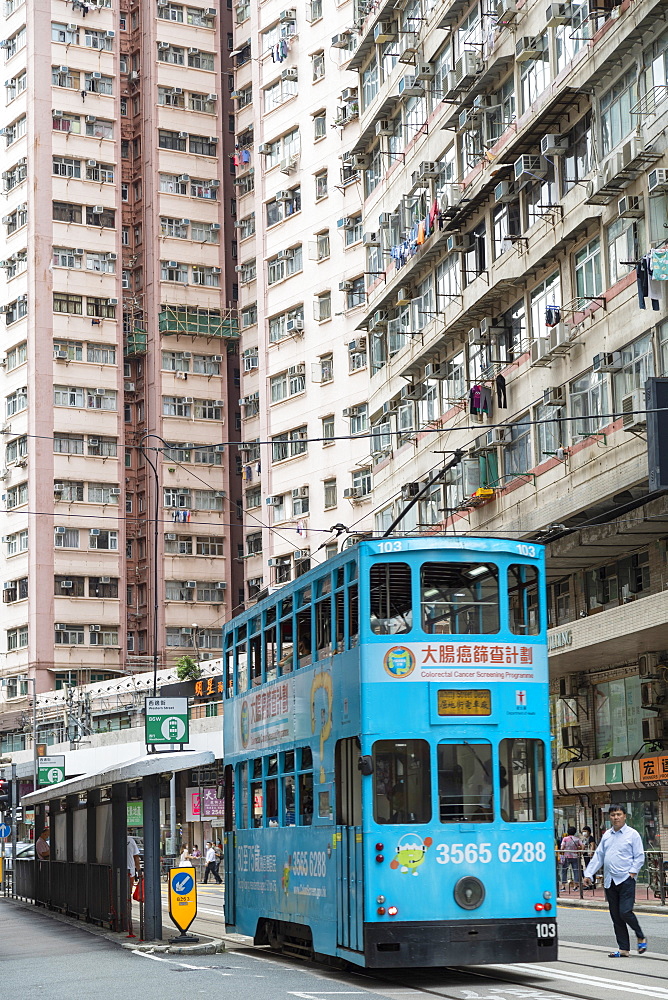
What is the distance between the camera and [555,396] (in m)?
32.2

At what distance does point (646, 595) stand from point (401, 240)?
13430mm

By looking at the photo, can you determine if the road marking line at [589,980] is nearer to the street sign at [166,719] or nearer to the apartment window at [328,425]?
the street sign at [166,719]

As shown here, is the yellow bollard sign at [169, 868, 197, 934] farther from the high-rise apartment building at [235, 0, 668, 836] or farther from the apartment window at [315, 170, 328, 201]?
the apartment window at [315, 170, 328, 201]

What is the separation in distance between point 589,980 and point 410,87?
28.5 metres

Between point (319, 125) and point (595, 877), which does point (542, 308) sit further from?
point (319, 125)

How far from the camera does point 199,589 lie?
2773 inches

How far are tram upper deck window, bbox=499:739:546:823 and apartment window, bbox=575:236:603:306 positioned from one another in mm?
16744

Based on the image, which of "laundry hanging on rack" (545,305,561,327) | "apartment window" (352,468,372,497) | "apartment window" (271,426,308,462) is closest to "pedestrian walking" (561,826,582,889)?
"laundry hanging on rack" (545,305,561,327)

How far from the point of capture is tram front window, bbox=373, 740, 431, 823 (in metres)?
14.8

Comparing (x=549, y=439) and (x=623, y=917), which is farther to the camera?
(x=549, y=439)

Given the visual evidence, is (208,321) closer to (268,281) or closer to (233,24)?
(268,281)

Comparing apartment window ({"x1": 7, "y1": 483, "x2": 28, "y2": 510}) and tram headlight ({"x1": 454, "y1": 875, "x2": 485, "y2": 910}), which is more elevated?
apartment window ({"x1": 7, "y1": 483, "x2": 28, "y2": 510})

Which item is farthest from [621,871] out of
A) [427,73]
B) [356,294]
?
[356,294]

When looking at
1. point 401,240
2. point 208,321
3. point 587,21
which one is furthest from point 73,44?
point 587,21
